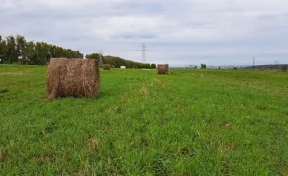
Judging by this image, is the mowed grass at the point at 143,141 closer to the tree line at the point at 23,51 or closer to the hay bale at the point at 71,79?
the hay bale at the point at 71,79

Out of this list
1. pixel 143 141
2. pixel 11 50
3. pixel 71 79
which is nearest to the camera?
pixel 143 141

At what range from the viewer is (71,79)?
43.0 ft

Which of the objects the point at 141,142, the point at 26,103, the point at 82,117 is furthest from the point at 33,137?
the point at 26,103

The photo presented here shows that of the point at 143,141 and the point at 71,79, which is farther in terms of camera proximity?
the point at 71,79

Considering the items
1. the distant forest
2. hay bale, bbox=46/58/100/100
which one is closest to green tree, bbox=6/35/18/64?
the distant forest

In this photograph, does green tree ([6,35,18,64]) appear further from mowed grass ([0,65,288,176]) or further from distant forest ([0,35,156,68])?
mowed grass ([0,65,288,176])

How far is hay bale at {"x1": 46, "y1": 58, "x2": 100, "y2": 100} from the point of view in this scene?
1301cm

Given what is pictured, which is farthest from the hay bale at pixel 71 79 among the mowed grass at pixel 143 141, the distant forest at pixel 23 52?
the distant forest at pixel 23 52

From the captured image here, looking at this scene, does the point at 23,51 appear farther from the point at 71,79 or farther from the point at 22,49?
the point at 71,79

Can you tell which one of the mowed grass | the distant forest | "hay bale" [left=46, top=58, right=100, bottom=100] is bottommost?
the mowed grass

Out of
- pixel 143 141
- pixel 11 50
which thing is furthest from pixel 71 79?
pixel 11 50

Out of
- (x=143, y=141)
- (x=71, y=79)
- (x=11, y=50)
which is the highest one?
A: (x=11, y=50)

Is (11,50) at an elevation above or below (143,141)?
above

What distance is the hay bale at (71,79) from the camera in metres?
13.0
